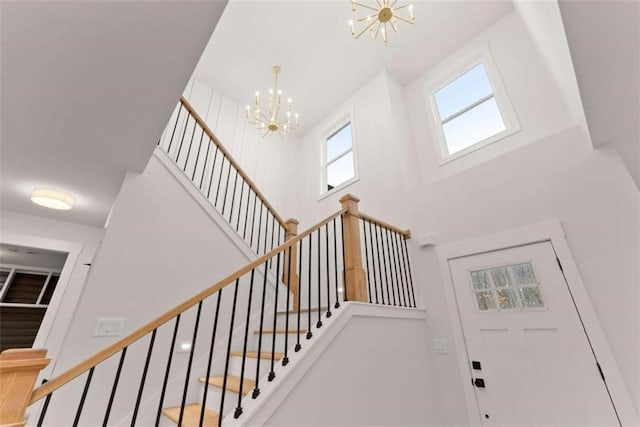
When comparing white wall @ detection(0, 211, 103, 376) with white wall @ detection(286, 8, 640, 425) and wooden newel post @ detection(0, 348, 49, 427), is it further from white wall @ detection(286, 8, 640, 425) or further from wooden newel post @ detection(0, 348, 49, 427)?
white wall @ detection(286, 8, 640, 425)

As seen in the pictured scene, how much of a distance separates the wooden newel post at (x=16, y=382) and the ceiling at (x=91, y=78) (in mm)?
1429

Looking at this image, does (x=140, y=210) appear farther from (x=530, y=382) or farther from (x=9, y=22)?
(x=530, y=382)

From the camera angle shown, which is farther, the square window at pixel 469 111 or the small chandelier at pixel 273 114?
the small chandelier at pixel 273 114

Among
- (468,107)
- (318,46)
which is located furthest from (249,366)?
(318,46)

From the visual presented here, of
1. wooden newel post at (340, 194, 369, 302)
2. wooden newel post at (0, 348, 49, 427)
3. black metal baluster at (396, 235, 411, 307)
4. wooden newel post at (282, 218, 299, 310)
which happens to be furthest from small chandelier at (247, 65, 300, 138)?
wooden newel post at (0, 348, 49, 427)

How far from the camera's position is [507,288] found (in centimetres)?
260

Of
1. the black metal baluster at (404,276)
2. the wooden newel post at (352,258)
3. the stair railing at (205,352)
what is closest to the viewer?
the stair railing at (205,352)

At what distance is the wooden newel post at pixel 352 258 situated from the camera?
2.42 metres

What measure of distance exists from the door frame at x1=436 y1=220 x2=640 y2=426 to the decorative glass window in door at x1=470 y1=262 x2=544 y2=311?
8.4 inches

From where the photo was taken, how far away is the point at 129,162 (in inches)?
92.4

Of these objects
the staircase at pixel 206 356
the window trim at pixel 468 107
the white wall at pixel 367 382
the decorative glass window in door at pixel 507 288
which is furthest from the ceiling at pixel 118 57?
the decorative glass window in door at pixel 507 288

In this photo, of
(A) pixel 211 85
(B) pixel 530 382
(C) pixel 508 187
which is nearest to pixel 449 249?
(C) pixel 508 187

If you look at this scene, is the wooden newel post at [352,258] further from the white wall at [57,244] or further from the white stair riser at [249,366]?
the white wall at [57,244]

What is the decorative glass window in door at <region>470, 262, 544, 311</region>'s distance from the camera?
2461 millimetres
